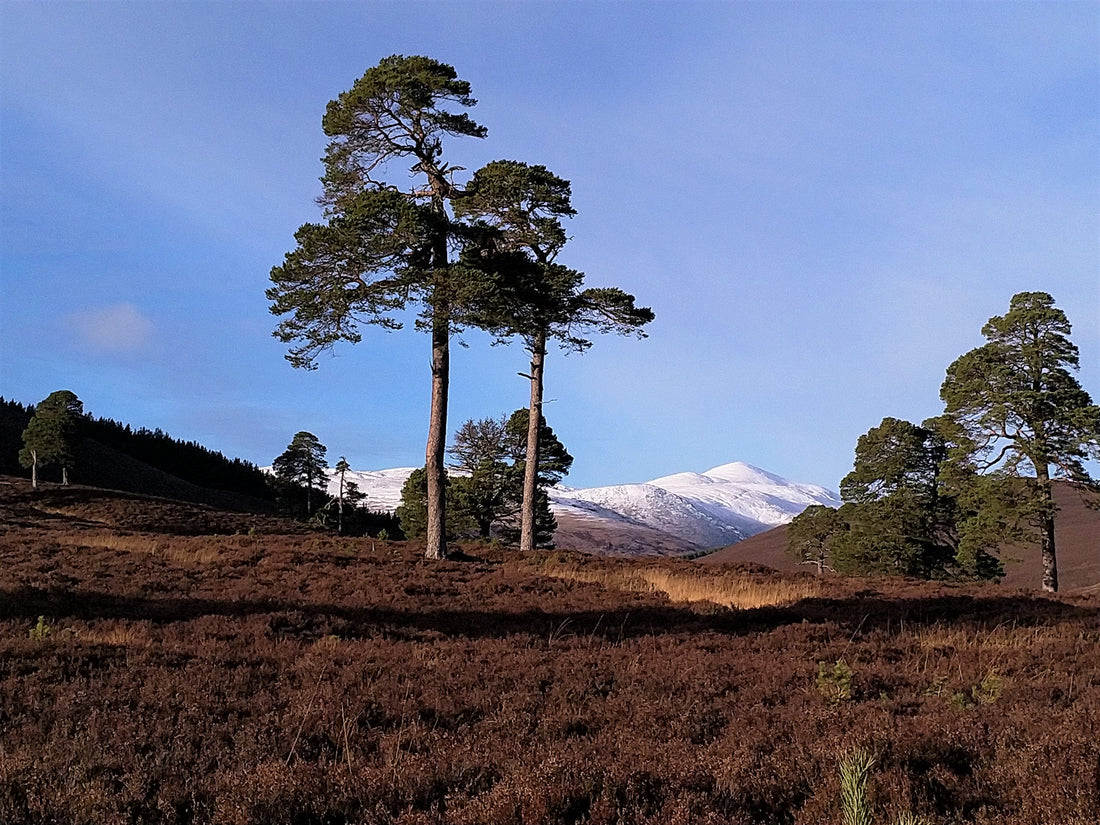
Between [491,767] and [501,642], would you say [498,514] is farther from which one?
[491,767]

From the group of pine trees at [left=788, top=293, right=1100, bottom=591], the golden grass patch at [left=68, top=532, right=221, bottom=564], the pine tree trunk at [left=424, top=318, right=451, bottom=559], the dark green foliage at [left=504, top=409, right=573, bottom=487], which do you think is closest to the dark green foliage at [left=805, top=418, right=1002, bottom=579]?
the group of pine trees at [left=788, top=293, right=1100, bottom=591]

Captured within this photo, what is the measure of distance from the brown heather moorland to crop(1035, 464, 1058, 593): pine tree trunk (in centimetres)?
1367

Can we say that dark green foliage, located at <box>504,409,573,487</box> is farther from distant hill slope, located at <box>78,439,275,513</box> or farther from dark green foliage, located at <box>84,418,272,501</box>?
dark green foliage, located at <box>84,418,272,501</box>

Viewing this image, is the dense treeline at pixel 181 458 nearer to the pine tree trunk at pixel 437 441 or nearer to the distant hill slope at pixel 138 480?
the distant hill slope at pixel 138 480

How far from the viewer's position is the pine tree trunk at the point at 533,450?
2483cm

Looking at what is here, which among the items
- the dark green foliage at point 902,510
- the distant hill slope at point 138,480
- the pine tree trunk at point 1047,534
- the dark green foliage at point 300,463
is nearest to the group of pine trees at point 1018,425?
the pine tree trunk at point 1047,534

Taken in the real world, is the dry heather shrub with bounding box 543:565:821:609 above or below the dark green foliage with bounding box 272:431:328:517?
below

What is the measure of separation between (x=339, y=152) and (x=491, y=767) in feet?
63.2

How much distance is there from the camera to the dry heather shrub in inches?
581

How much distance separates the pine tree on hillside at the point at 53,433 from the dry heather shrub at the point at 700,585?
64.4 metres

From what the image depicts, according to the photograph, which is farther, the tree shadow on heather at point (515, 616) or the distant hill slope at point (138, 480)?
the distant hill slope at point (138, 480)

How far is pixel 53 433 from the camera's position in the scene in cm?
6325

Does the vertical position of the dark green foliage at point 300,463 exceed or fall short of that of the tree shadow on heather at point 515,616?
it exceeds it

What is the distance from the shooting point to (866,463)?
37656 mm
